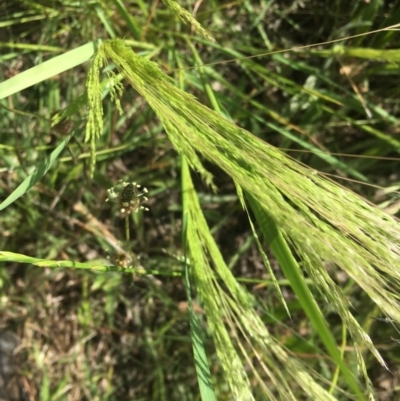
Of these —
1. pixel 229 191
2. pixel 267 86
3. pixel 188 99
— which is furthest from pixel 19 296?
pixel 188 99

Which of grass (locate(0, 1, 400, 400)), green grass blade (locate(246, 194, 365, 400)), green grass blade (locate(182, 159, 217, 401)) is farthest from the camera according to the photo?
grass (locate(0, 1, 400, 400))

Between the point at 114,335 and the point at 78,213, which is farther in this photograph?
the point at 114,335

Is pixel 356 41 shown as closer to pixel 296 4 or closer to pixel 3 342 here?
pixel 296 4

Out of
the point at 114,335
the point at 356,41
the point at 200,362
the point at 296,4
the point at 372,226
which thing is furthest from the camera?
the point at 114,335

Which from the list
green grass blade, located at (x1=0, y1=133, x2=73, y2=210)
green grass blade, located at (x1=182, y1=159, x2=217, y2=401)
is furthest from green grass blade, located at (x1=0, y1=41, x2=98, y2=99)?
green grass blade, located at (x1=182, y1=159, x2=217, y2=401)

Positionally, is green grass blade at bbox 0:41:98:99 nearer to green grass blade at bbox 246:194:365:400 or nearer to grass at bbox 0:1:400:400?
grass at bbox 0:1:400:400

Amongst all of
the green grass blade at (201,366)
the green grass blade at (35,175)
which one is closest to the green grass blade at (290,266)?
the green grass blade at (201,366)

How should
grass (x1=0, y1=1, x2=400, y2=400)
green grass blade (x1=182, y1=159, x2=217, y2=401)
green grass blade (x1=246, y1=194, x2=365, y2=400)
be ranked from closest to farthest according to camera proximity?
green grass blade (x1=246, y1=194, x2=365, y2=400), green grass blade (x1=182, y1=159, x2=217, y2=401), grass (x1=0, y1=1, x2=400, y2=400)

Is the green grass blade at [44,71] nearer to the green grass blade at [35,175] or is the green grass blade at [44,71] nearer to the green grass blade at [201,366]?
the green grass blade at [35,175]
